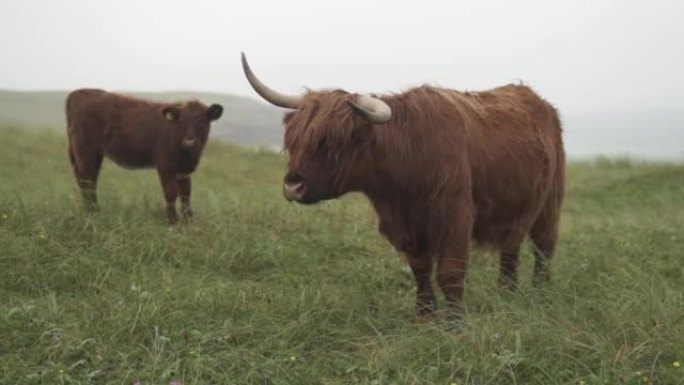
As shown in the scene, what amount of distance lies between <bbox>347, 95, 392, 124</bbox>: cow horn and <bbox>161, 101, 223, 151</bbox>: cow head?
4159 mm

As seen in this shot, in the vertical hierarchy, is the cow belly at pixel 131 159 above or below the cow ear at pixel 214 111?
below

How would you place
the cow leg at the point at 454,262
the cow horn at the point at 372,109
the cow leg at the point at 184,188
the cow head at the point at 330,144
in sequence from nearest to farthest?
the cow horn at the point at 372,109 → the cow head at the point at 330,144 → the cow leg at the point at 454,262 → the cow leg at the point at 184,188

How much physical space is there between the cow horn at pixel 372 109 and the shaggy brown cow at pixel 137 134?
415 centimetres

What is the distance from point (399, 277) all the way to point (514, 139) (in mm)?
1648

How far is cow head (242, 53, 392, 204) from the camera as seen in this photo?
4.03m

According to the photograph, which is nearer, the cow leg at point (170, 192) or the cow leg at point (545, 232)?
the cow leg at point (545, 232)

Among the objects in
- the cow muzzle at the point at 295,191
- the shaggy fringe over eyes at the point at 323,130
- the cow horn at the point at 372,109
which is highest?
the cow horn at the point at 372,109

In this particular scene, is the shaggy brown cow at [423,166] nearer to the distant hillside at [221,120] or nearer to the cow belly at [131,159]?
the cow belly at [131,159]

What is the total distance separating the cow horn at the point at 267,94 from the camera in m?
4.58

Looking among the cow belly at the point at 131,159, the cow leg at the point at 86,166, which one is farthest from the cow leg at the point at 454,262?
the cow belly at the point at 131,159

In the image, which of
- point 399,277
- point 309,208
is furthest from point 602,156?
point 399,277

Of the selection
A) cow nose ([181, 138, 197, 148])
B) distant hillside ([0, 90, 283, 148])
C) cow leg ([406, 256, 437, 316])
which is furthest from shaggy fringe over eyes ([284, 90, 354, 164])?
distant hillside ([0, 90, 283, 148])

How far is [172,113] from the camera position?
26.6ft

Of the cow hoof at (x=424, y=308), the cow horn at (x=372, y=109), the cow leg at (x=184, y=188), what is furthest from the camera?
the cow leg at (x=184, y=188)
